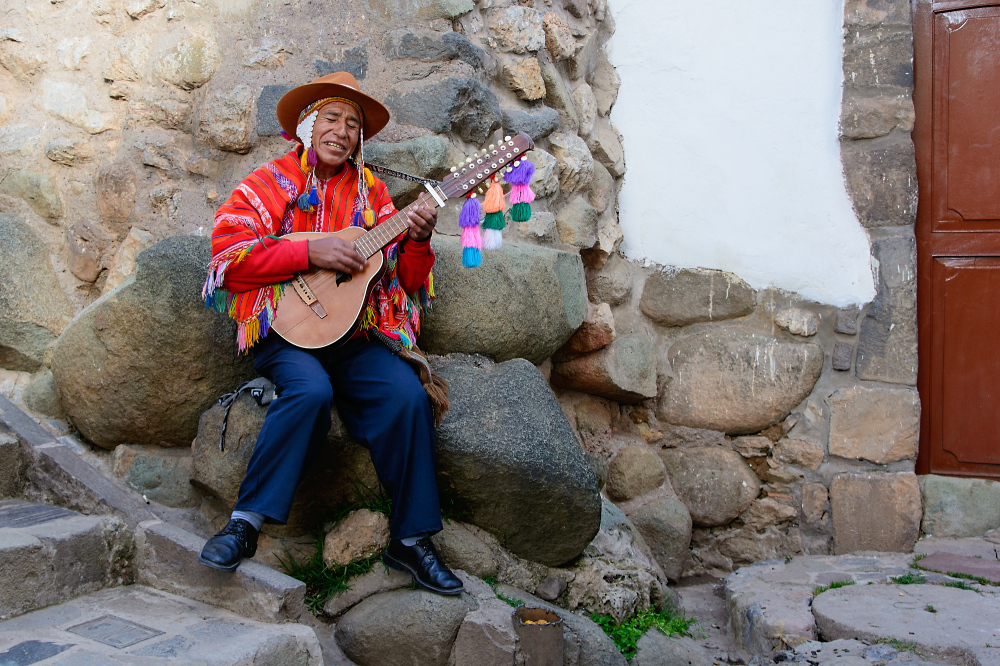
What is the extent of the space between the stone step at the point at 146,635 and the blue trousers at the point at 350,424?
0.29 meters

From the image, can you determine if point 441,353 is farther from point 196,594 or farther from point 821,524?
point 821,524

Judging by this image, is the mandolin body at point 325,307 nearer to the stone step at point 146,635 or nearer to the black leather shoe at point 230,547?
the black leather shoe at point 230,547

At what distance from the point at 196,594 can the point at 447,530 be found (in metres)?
0.73

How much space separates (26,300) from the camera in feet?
9.38

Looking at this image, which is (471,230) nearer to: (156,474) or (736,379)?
(156,474)

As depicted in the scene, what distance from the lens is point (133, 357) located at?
248 centimetres

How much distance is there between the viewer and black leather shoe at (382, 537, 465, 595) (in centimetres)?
224

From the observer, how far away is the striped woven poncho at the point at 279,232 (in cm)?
231

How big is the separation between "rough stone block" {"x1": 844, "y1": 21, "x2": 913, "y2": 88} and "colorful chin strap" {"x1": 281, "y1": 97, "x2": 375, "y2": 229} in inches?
86.0

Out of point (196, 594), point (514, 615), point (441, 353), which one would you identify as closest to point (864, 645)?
point (514, 615)

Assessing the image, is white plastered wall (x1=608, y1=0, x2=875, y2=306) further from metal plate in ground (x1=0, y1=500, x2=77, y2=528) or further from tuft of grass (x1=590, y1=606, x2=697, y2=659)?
metal plate in ground (x1=0, y1=500, x2=77, y2=528)

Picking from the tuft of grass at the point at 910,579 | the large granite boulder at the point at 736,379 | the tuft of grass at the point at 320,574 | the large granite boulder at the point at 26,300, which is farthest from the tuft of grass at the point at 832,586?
the large granite boulder at the point at 26,300

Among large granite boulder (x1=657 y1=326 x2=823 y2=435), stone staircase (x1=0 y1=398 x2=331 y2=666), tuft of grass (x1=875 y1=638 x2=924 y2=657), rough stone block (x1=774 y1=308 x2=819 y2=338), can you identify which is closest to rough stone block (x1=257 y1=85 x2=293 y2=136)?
stone staircase (x1=0 y1=398 x2=331 y2=666)

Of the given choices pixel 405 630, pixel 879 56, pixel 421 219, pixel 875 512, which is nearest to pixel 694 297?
pixel 875 512
